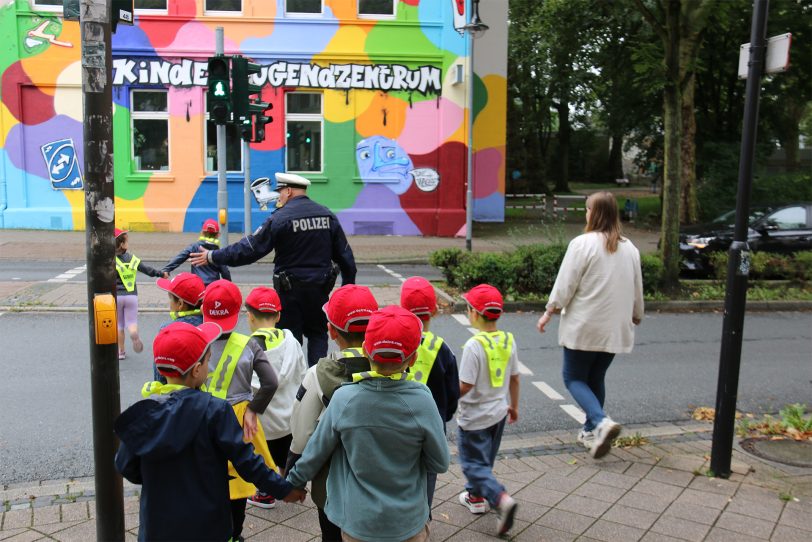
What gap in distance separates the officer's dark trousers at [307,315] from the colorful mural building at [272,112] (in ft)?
49.1

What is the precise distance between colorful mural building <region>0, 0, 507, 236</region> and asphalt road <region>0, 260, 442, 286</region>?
5.36 m

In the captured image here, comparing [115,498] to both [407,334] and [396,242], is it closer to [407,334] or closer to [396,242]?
[407,334]

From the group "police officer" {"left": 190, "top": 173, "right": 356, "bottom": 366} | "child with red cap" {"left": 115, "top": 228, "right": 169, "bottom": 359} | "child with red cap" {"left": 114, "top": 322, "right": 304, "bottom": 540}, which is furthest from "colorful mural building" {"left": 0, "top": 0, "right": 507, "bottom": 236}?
A: "child with red cap" {"left": 114, "top": 322, "right": 304, "bottom": 540}

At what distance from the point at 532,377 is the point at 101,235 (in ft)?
16.4

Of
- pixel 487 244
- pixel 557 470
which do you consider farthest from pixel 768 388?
pixel 487 244

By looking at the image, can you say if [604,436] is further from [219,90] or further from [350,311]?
[219,90]

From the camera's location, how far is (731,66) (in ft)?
75.3

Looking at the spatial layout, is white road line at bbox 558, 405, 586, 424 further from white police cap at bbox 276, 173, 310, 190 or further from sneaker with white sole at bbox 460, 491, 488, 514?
white police cap at bbox 276, 173, 310, 190

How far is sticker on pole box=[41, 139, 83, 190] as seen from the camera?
66.2 ft

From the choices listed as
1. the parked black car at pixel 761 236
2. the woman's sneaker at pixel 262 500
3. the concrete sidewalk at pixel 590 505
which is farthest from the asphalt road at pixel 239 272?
the woman's sneaker at pixel 262 500

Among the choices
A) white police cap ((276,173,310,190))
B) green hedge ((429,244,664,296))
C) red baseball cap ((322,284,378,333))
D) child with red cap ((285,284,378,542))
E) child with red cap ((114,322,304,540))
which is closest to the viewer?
child with red cap ((114,322,304,540))

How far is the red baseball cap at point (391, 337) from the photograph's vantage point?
2.73 metres

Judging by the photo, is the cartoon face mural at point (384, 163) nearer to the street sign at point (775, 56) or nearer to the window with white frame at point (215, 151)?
the window with white frame at point (215, 151)

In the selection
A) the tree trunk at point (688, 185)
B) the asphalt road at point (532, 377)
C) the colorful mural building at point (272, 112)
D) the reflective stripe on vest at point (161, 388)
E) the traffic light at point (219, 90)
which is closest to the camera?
the reflective stripe on vest at point (161, 388)
